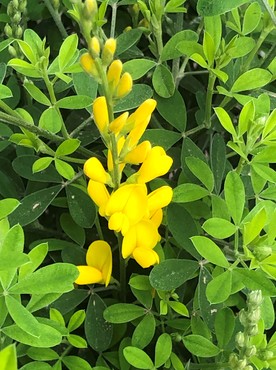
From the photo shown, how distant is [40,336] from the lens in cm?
66

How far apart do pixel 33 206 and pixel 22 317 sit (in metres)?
0.24

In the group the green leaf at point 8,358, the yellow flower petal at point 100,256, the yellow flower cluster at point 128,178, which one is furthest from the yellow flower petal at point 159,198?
the green leaf at point 8,358

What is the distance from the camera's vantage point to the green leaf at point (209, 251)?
73cm

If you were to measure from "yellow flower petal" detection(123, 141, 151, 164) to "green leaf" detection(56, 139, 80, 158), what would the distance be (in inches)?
4.8

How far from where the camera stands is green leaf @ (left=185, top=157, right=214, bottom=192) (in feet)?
2.68

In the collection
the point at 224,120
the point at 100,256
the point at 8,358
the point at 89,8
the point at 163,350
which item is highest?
the point at 89,8

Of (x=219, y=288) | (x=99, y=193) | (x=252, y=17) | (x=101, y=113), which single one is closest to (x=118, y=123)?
(x=101, y=113)

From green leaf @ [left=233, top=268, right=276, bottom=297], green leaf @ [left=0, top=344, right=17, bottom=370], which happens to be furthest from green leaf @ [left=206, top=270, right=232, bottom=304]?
green leaf @ [left=0, top=344, right=17, bottom=370]

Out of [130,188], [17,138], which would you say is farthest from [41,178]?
[130,188]

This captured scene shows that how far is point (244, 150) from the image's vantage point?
798 millimetres

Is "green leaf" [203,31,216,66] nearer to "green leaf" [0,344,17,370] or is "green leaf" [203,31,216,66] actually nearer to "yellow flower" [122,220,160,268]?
"yellow flower" [122,220,160,268]

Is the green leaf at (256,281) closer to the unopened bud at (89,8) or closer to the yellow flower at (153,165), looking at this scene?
the yellow flower at (153,165)

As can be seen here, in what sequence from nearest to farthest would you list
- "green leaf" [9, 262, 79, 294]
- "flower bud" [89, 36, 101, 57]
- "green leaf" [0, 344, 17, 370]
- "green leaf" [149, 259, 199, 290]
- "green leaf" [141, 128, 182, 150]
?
1. "green leaf" [0, 344, 17, 370]
2. "flower bud" [89, 36, 101, 57]
3. "green leaf" [9, 262, 79, 294]
4. "green leaf" [149, 259, 199, 290]
5. "green leaf" [141, 128, 182, 150]

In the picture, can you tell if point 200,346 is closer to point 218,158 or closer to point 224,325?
point 224,325
